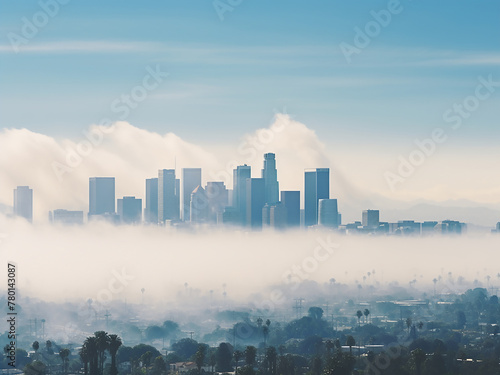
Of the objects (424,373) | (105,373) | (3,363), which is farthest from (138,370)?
(424,373)

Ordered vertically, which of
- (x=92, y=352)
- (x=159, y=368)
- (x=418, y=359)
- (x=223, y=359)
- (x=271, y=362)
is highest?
(x=92, y=352)

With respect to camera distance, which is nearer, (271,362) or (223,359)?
(271,362)

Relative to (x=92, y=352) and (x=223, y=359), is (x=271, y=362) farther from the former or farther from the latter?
(x=92, y=352)

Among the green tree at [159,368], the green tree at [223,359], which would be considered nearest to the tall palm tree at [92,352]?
the green tree at [159,368]

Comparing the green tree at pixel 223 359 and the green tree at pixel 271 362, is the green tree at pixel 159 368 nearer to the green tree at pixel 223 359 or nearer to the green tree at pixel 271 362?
the green tree at pixel 223 359

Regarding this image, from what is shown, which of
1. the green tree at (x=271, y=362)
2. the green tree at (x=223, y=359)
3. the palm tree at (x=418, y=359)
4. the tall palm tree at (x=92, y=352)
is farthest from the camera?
the green tree at (x=223, y=359)

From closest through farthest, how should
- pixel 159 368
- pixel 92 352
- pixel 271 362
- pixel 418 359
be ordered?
pixel 92 352 → pixel 418 359 → pixel 271 362 → pixel 159 368

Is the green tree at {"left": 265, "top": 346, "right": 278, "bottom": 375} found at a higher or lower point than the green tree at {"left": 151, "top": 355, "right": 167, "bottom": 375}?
higher

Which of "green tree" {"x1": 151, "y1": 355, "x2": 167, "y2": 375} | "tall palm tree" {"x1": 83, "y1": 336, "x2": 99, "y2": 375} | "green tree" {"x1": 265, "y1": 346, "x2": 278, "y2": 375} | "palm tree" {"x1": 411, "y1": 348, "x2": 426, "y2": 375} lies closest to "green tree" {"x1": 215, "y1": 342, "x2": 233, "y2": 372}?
"green tree" {"x1": 151, "y1": 355, "x2": 167, "y2": 375}

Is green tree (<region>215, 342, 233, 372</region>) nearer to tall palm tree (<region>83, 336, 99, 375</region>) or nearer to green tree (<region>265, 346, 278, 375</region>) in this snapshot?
green tree (<region>265, 346, 278, 375</region>)

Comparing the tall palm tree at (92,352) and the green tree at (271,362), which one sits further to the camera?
the green tree at (271,362)

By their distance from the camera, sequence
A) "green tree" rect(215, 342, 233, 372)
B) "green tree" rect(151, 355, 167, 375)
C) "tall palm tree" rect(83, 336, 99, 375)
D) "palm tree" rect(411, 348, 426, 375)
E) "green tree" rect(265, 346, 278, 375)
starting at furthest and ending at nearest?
"green tree" rect(215, 342, 233, 372) < "green tree" rect(151, 355, 167, 375) < "green tree" rect(265, 346, 278, 375) < "palm tree" rect(411, 348, 426, 375) < "tall palm tree" rect(83, 336, 99, 375)

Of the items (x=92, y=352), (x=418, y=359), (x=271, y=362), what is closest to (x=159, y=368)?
(x=271, y=362)
